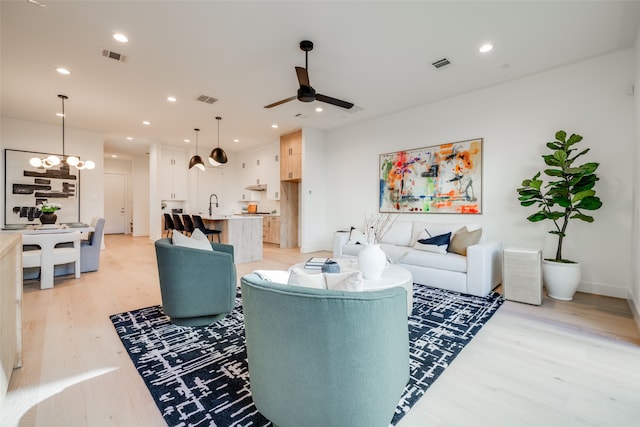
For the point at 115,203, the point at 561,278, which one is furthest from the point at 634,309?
the point at 115,203

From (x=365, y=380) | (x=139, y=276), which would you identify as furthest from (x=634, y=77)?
(x=139, y=276)

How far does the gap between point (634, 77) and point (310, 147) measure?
502 cm

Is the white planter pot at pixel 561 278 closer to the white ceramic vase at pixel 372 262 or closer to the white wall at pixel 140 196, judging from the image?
the white ceramic vase at pixel 372 262

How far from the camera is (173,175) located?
8.22 m

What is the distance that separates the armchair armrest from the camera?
3.22 meters

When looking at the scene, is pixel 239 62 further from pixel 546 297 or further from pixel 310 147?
pixel 546 297

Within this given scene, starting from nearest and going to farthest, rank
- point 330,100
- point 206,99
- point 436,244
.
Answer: point 330,100 < point 436,244 < point 206,99

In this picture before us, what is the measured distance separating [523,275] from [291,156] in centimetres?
513

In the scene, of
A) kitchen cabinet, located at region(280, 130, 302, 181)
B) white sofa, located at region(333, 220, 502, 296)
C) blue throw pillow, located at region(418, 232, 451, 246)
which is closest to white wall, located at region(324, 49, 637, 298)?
white sofa, located at region(333, 220, 502, 296)

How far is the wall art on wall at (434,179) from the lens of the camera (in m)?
4.33

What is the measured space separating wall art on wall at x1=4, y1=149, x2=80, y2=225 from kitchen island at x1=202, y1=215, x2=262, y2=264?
3520mm

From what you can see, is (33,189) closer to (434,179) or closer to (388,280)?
(388,280)

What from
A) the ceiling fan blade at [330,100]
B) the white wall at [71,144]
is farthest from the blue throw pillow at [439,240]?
the white wall at [71,144]

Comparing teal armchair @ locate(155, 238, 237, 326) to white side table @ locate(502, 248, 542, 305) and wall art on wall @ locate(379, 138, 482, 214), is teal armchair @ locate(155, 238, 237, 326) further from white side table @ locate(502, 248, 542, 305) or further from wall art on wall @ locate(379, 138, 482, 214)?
wall art on wall @ locate(379, 138, 482, 214)
